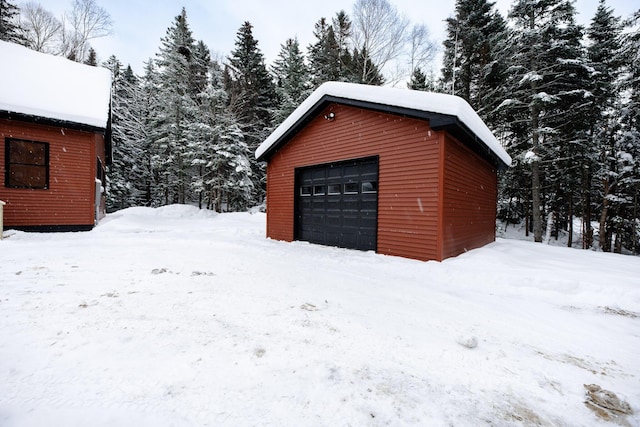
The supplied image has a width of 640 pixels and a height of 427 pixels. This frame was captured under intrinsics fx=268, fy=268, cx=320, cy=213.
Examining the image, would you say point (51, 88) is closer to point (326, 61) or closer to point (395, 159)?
point (395, 159)

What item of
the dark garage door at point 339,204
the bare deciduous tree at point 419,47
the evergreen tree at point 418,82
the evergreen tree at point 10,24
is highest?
the evergreen tree at point 10,24

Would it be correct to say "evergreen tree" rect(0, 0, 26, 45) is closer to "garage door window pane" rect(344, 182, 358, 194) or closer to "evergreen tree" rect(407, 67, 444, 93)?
"garage door window pane" rect(344, 182, 358, 194)

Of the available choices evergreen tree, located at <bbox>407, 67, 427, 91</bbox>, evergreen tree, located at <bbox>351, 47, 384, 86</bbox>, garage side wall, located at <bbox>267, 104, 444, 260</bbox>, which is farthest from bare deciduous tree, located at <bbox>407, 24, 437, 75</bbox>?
garage side wall, located at <bbox>267, 104, 444, 260</bbox>

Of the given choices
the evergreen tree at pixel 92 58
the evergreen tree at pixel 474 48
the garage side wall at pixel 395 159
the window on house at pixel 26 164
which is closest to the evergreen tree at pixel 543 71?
the evergreen tree at pixel 474 48

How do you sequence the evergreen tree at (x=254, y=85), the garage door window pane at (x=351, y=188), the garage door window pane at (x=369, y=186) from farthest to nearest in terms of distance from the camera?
the evergreen tree at (x=254, y=85)
the garage door window pane at (x=351, y=188)
the garage door window pane at (x=369, y=186)

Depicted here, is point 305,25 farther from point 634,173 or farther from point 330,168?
point 634,173

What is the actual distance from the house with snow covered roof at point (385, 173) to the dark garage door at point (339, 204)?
0.03 metres

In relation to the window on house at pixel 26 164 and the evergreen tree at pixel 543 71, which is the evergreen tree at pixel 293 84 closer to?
the evergreen tree at pixel 543 71

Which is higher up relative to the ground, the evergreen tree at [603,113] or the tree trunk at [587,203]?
the evergreen tree at [603,113]

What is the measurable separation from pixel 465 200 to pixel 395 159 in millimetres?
2328

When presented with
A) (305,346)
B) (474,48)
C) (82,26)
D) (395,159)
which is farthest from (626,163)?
(82,26)

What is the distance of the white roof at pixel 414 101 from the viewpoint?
5711 millimetres

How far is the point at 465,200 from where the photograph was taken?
7.36 metres

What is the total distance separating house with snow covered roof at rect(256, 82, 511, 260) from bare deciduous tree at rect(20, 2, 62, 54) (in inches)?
956
